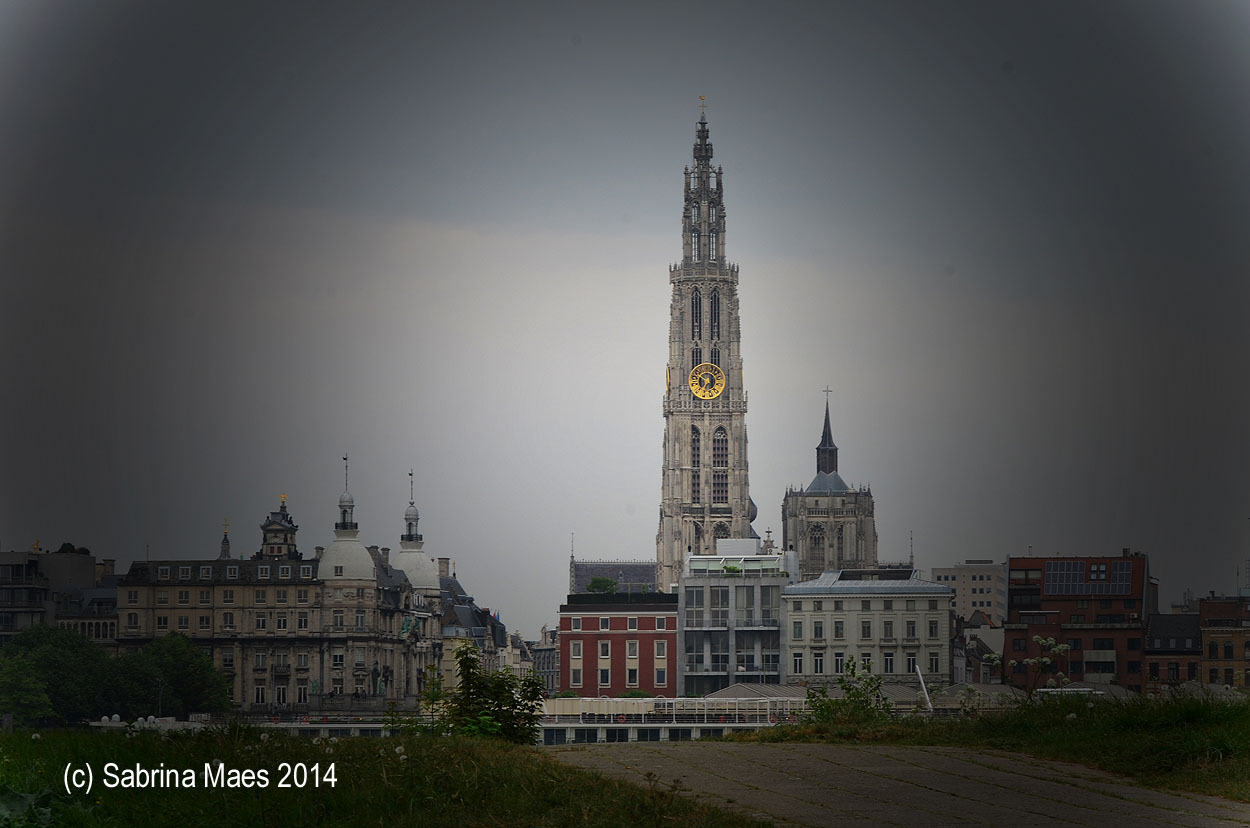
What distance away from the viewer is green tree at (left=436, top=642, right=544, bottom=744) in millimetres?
14203

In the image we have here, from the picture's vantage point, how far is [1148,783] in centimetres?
1167

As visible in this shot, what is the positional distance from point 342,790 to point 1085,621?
147 feet

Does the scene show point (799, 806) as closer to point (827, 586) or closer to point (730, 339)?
point (827, 586)

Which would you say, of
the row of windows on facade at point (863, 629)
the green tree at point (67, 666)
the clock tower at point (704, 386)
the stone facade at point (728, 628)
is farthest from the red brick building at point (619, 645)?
the green tree at point (67, 666)

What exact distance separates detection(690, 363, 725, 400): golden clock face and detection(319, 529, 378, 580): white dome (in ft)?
403

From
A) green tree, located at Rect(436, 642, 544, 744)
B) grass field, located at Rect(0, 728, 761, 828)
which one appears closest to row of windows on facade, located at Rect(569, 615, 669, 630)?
green tree, located at Rect(436, 642, 544, 744)

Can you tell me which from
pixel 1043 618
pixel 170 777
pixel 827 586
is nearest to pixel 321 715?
pixel 170 777

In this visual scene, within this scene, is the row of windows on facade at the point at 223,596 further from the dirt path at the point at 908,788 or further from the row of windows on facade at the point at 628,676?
the row of windows on facade at the point at 628,676

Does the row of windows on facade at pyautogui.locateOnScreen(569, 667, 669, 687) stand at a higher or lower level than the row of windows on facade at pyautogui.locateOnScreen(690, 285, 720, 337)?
lower

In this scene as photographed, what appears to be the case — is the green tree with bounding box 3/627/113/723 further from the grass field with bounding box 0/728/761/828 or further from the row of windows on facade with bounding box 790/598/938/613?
the row of windows on facade with bounding box 790/598/938/613

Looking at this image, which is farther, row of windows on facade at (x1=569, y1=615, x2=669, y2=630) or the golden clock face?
the golden clock face

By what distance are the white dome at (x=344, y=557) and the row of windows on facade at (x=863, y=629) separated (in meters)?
49.4

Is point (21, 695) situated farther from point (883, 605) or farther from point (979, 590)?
point (979, 590)

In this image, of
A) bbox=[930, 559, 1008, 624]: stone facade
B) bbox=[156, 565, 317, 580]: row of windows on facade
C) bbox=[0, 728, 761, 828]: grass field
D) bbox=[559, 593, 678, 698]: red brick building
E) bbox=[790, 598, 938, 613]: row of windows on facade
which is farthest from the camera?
bbox=[930, 559, 1008, 624]: stone facade
